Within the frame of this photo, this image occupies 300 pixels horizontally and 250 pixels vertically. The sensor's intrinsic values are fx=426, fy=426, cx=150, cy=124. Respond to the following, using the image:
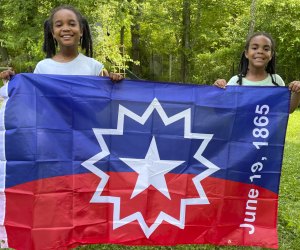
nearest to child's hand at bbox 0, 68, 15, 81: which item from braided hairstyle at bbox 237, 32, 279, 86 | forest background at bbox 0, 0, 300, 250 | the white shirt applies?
the white shirt

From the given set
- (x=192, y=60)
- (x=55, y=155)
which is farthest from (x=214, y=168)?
(x=192, y=60)

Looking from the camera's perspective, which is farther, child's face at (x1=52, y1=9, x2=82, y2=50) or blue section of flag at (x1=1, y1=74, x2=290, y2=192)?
child's face at (x1=52, y1=9, x2=82, y2=50)

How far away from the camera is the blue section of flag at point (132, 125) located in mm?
2898

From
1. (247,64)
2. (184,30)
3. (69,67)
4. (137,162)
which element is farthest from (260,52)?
(184,30)

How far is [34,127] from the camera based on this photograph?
289 centimetres

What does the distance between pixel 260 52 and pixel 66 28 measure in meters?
1.43

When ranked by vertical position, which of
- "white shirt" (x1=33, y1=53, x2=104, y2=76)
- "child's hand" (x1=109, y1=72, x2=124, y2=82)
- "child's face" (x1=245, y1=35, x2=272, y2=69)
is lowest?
"child's hand" (x1=109, y1=72, x2=124, y2=82)

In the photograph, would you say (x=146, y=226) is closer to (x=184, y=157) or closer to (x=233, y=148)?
(x=184, y=157)

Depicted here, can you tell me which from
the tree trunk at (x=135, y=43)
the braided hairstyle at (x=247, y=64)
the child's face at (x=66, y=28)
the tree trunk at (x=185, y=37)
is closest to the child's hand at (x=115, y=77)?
the child's face at (x=66, y=28)

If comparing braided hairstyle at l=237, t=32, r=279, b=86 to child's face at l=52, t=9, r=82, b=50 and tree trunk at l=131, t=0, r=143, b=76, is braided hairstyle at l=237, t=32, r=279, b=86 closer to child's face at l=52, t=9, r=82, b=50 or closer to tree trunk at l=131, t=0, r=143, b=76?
child's face at l=52, t=9, r=82, b=50

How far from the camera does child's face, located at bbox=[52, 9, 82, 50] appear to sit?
3.02 metres

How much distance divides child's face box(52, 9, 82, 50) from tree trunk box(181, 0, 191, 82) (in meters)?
16.2

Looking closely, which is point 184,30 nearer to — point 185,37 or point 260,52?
point 185,37

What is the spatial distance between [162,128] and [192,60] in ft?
59.5
